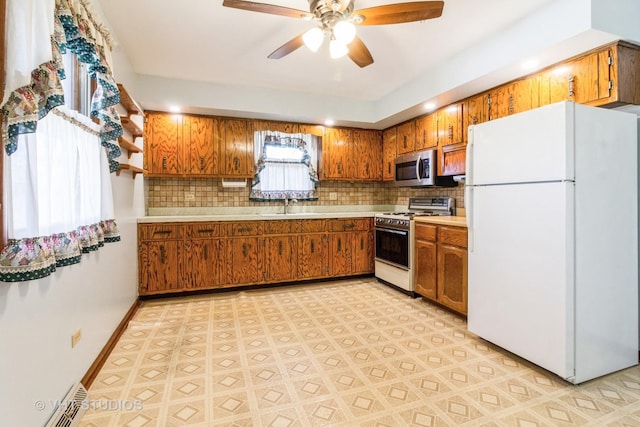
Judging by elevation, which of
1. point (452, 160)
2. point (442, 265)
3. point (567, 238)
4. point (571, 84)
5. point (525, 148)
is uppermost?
point (571, 84)

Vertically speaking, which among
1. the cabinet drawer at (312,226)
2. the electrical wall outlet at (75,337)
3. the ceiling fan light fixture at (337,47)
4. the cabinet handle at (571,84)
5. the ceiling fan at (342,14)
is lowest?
the electrical wall outlet at (75,337)

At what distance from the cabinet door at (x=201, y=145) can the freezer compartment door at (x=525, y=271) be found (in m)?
3.11

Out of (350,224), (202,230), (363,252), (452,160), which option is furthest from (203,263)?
(452,160)

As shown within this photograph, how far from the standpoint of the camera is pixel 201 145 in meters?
4.11

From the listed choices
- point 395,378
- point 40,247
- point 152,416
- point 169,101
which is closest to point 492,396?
point 395,378

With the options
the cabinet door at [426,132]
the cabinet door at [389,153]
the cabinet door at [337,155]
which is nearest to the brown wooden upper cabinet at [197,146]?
the cabinet door at [337,155]

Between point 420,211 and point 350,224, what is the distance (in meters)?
1.00

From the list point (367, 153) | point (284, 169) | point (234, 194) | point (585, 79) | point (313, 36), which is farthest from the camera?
point (367, 153)

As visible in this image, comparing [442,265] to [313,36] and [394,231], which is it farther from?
[313,36]

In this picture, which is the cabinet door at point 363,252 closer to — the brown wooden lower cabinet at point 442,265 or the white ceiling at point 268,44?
the brown wooden lower cabinet at point 442,265

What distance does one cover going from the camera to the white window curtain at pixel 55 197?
4.04 ft

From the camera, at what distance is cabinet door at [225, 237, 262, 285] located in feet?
12.9

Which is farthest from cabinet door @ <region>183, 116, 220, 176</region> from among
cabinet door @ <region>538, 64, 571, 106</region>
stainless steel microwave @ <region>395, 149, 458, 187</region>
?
cabinet door @ <region>538, 64, 571, 106</region>

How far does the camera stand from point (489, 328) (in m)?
2.45
